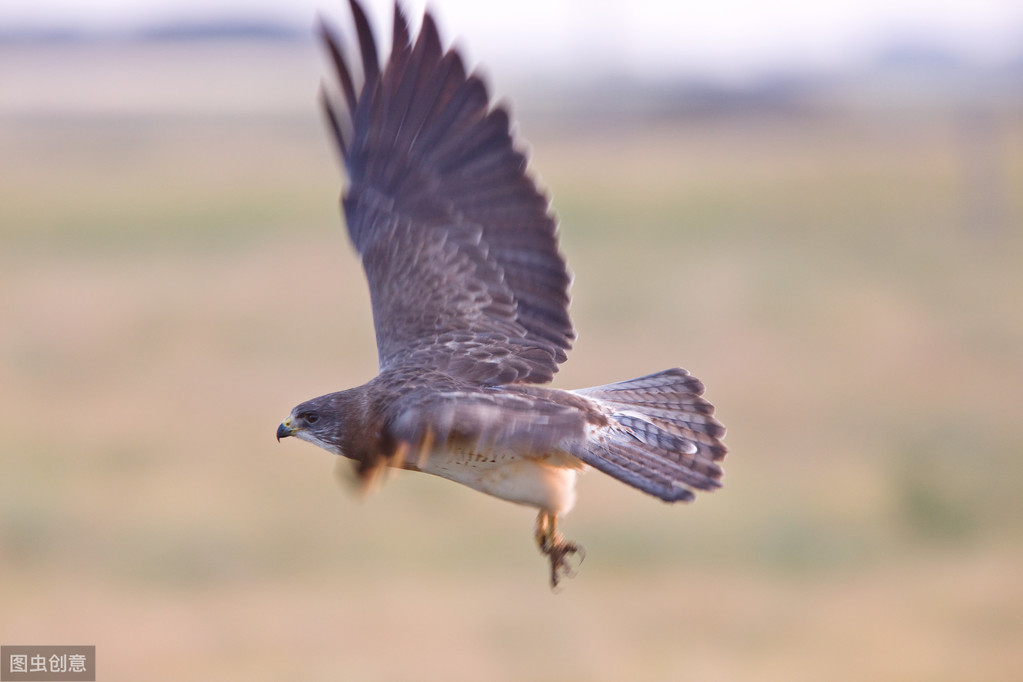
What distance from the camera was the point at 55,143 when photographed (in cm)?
4859

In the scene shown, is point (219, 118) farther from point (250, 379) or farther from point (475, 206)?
point (475, 206)

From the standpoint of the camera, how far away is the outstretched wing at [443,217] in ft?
23.8

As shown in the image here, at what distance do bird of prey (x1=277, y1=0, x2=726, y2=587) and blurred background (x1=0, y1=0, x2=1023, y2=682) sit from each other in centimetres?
51

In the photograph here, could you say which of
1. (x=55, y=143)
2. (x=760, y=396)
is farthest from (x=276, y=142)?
(x=760, y=396)

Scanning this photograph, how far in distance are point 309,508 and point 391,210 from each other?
492 inches

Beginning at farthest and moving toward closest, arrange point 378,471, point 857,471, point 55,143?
1. point 55,143
2. point 857,471
3. point 378,471

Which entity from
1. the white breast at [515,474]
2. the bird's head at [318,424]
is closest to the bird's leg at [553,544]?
the white breast at [515,474]

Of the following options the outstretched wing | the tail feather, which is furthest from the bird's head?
the tail feather

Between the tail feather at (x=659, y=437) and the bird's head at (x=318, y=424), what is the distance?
1130mm

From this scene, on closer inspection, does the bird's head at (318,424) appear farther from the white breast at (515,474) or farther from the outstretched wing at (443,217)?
the outstretched wing at (443,217)

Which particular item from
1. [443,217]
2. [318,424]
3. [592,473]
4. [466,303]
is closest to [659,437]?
[466,303]

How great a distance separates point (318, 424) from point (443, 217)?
1.75 m

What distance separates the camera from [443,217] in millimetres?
7656

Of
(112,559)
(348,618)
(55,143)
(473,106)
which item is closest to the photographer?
(473,106)
